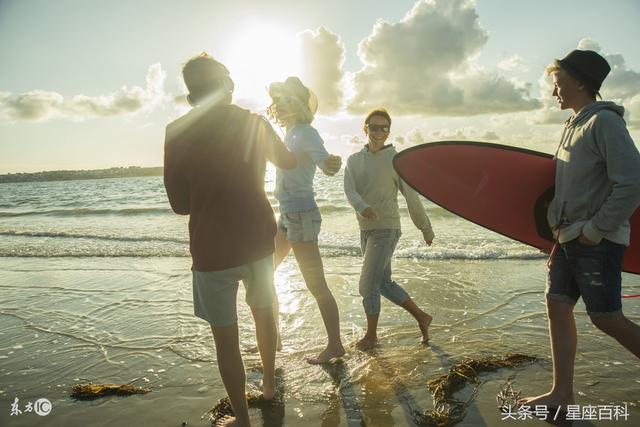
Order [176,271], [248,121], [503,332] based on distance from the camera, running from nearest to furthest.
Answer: [248,121], [503,332], [176,271]

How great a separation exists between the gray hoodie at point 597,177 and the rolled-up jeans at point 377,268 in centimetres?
137

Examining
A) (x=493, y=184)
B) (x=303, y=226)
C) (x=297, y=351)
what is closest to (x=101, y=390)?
(x=297, y=351)

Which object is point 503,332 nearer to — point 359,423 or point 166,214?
point 359,423

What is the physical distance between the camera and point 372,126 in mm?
3564

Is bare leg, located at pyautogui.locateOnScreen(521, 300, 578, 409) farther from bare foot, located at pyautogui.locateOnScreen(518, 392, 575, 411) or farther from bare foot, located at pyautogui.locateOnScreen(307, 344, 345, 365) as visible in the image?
bare foot, located at pyautogui.locateOnScreen(307, 344, 345, 365)

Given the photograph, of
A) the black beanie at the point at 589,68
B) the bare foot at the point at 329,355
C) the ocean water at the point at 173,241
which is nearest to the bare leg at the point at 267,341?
the bare foot at the point at 329,355

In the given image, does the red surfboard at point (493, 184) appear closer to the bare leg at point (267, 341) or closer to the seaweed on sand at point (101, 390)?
the bare leg at point (267, 341)

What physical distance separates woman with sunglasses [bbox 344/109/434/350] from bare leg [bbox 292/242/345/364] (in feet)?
1.45

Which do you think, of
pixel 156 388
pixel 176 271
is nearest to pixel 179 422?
pixel 156 388

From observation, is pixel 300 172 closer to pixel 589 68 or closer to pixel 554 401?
pixel 589 68

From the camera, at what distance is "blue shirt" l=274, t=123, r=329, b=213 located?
9.97ft

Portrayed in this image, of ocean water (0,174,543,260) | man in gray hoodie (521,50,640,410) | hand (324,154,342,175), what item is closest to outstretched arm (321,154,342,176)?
hand (324,154,342,175)

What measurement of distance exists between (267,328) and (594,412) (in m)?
2.19

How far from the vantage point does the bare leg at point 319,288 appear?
325cm
